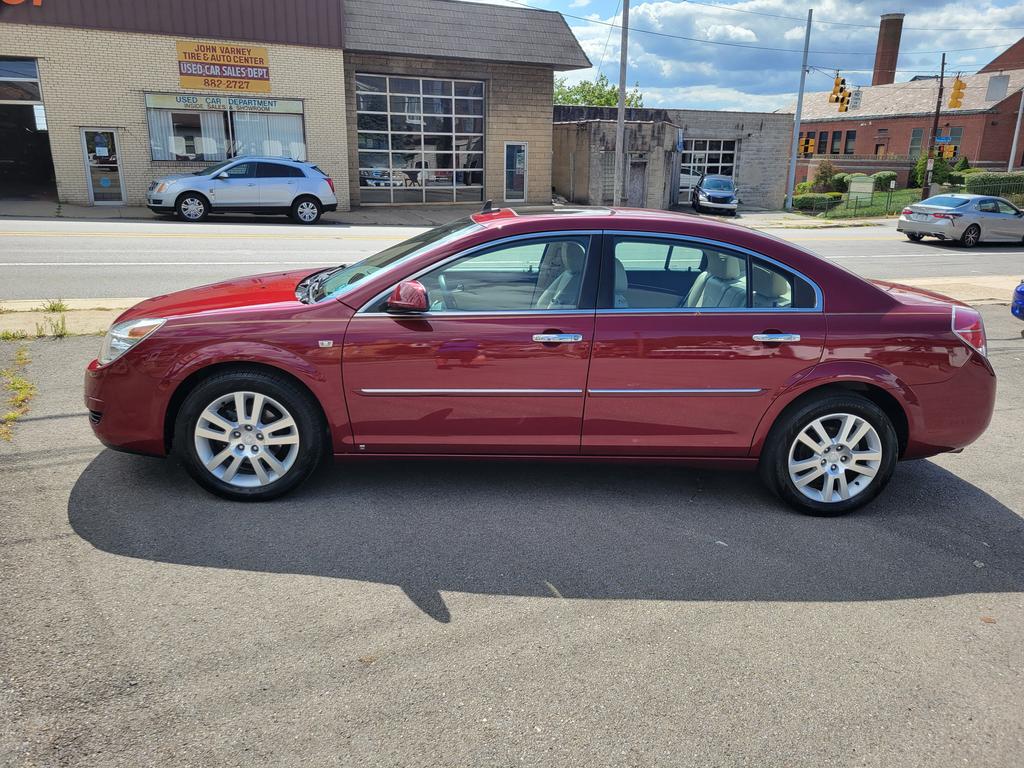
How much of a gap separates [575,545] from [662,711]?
1292 mm

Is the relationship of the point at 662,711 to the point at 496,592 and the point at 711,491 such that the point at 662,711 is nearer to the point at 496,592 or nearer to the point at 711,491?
the point at 496,592

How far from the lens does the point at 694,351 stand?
4445 mm

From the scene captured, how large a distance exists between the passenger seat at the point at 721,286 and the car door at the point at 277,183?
19.0m

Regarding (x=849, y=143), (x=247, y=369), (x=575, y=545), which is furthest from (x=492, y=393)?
(x=849, y=143)

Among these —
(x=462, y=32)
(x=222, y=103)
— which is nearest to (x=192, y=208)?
(x=222, y=103)

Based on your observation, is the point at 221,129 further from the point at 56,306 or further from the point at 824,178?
the point at 824,178

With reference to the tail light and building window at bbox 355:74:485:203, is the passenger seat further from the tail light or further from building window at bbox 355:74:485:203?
building window at bbox 355:74:485:203

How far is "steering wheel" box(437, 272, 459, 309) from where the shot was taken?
178 inches

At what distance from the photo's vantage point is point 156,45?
2342 cm

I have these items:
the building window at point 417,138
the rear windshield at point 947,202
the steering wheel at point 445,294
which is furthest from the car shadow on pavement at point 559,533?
the building window at point 417,138

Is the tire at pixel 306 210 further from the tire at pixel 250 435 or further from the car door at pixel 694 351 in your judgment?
the car door at pixel 694 351

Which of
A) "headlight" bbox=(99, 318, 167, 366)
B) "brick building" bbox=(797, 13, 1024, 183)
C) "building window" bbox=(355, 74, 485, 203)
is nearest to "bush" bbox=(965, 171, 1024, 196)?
"brick building" bbox=(797, 13, 1024, 183)

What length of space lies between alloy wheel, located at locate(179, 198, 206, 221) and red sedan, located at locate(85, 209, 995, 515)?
695 inches

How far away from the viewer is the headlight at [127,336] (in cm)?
441
